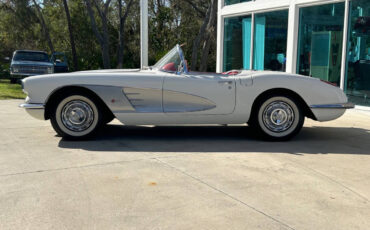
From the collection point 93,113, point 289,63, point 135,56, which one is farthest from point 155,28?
point 93,113

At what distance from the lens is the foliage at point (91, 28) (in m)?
28.0

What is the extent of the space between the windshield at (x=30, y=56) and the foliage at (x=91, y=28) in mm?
9053

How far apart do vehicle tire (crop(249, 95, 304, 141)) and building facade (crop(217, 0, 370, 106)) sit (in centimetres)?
266

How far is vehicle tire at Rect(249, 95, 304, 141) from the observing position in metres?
5.72

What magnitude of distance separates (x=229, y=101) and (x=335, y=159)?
64.2 inches

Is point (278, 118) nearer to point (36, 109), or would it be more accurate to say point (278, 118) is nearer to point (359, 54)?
point (36, 109)

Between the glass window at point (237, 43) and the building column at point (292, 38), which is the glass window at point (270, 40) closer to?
the building column at point (292, 38)

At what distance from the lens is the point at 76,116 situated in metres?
5.62

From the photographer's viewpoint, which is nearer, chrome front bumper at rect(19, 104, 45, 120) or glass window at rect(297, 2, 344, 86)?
chrome front bumper at rect(19, 104, 45, 120)

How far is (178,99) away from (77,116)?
147 centimetres

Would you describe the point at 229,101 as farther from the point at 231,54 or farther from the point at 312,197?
the point at 231,54

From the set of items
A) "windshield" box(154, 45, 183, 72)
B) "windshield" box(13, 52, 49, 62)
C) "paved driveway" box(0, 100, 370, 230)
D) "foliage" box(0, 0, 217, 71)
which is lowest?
"paved driveway" box(0, 100, 370, 230)

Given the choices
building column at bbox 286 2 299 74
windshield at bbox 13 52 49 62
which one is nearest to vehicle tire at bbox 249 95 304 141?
building column at bbox 286 2 299 74

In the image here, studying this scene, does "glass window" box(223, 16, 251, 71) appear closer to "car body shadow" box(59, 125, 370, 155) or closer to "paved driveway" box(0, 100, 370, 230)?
"car body shadow" box(59, 125, 370, 155)
